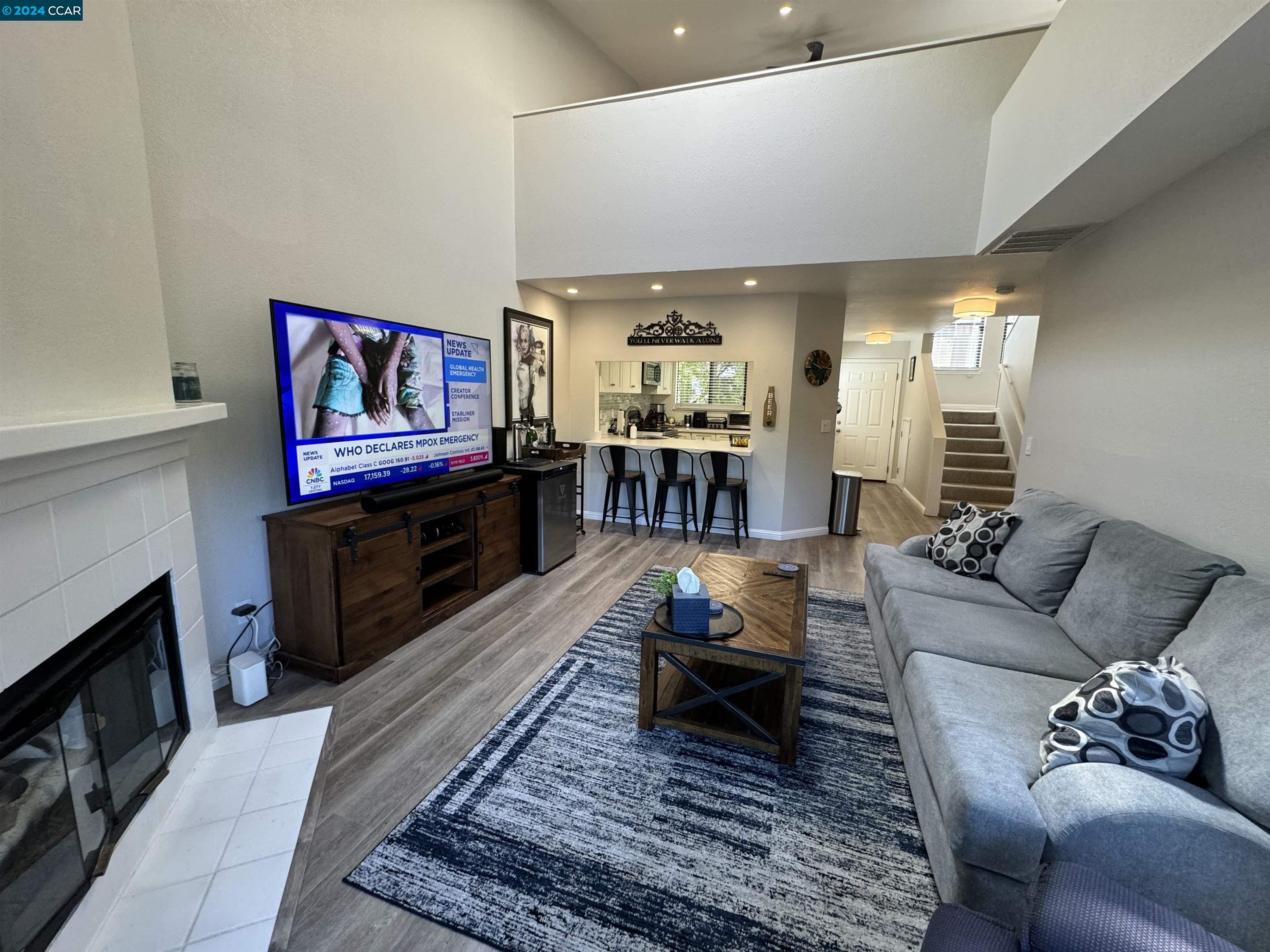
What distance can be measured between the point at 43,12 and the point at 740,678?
10.6 ft

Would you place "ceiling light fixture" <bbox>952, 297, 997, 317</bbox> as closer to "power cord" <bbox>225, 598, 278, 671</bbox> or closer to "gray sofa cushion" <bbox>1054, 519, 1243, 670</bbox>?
"gray sofa cushion" <bbox>1054, 519, 1243, 670</bbox>

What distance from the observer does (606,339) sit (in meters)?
5.69

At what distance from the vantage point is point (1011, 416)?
689 centimetres

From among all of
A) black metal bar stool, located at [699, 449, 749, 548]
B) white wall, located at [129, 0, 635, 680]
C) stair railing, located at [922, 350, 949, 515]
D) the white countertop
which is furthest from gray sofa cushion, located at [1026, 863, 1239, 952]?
stair railing, located at [922, 350, 949, 515]

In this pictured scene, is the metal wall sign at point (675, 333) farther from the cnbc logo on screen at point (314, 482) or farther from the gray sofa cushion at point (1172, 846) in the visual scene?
the gray sofa cushion at point (1172, 846)

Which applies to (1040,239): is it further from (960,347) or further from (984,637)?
(960,347)

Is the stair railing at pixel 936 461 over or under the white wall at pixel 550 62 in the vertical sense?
under

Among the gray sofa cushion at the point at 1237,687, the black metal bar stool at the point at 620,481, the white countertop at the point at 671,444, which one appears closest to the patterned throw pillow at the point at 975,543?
the gray sofa cushion at the point at 1237,687

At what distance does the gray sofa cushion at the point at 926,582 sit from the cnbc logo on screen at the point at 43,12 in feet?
12.2

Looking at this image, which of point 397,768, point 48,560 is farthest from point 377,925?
point 48,560

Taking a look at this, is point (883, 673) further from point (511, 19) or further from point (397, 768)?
point (511, 19)

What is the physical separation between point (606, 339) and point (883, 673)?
14.3ft

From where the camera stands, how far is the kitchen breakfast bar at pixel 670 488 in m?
5.27

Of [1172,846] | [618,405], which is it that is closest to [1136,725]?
[1172,846]
